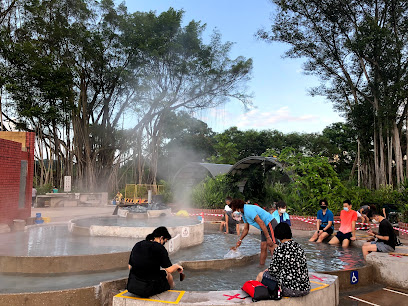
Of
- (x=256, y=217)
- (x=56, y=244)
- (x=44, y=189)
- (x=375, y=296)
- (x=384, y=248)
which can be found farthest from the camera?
(x=44, y=189)

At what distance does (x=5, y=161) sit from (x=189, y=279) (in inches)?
306

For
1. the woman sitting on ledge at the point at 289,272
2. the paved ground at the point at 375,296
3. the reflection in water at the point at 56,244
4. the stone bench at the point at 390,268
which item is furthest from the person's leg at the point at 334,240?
the woman sitting on ledge at the point at 289,272

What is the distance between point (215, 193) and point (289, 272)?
1359cm

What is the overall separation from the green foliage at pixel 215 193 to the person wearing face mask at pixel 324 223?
25.1ft

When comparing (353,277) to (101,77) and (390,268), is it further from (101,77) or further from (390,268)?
(101,77)

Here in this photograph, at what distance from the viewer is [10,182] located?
10.8 m

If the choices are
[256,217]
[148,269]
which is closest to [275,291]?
[148,269]

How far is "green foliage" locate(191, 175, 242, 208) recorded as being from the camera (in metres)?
17.3

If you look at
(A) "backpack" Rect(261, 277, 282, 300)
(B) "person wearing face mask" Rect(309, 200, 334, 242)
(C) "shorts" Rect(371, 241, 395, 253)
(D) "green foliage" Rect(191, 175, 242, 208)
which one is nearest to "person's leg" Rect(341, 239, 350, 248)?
(B) "person wearing face mask" Rect(309, 200, 334, 242)

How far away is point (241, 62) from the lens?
29922 millimetres

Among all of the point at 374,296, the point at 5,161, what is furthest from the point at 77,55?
the point at 374,296

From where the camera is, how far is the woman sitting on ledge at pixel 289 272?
408 centimetres

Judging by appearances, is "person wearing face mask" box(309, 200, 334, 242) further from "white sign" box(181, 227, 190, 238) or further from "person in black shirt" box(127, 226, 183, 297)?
"person in black shirt" box(127, 226, 183, 297)

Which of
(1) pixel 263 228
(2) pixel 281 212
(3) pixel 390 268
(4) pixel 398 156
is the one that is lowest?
(3) pixel 390 268
